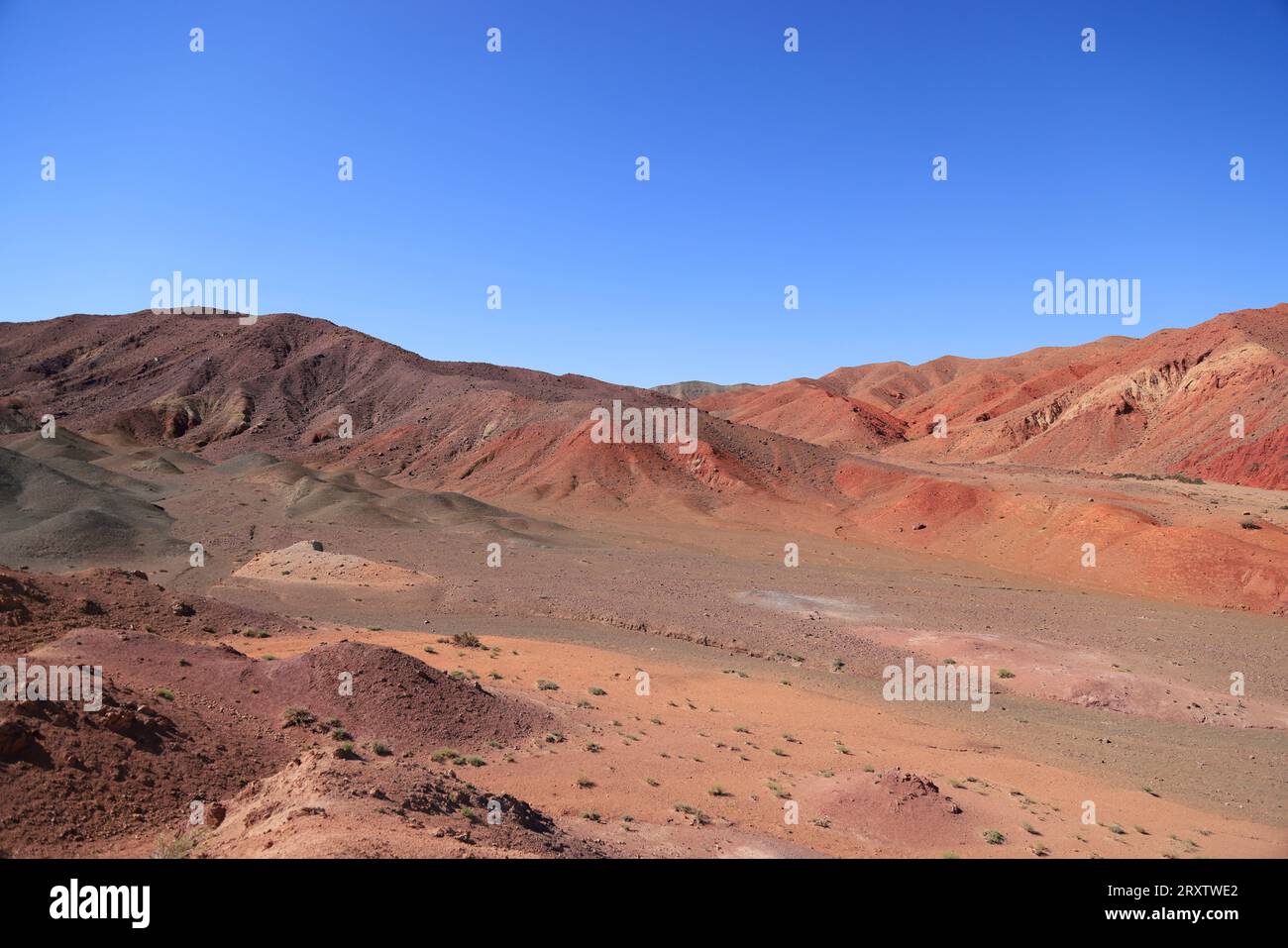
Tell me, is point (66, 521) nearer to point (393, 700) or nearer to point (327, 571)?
point (327, 571)

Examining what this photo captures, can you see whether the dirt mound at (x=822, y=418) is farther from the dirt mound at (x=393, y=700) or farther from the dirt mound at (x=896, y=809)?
the dirt mound at (x=896, y=809)

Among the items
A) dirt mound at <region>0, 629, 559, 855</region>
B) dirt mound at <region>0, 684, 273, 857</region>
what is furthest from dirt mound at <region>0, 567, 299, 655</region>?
dirt mound at <region>0, 684, 273, 857</region>

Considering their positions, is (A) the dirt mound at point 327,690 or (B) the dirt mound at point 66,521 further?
(B) the dirt mound at point 66,521

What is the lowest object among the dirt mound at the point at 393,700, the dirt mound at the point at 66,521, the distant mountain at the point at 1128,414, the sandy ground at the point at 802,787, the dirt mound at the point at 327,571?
the sandy ground at the point at 802,787

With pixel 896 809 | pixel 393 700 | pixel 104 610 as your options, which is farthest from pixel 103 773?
pixel 104 610

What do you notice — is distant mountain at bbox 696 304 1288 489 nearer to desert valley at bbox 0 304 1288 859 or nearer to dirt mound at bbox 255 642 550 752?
desert valley at bbox 0 304 1288 859

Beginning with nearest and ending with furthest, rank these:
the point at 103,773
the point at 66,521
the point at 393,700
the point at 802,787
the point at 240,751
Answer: the point at 103,773 → the point at 240,751 → the point at 802,787 → the point at 393,700 → the point at 66,521

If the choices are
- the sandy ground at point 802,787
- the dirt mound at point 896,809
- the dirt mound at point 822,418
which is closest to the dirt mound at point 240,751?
the sandy ground at point 802,787

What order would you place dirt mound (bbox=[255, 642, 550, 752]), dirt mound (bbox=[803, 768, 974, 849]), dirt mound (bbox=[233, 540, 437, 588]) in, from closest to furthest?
dirt mound (bbox=[803, 768, 974, 849])
dirt mound (bbox=[255, 642, 550, 752])
dirt mound (bbox=[233, 540, 437, 588])

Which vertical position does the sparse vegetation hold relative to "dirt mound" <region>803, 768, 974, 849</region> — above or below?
above
